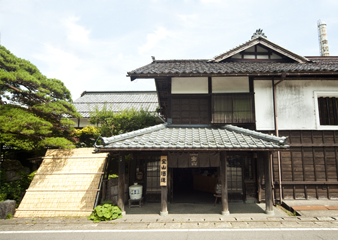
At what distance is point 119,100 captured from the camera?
87.6 feet

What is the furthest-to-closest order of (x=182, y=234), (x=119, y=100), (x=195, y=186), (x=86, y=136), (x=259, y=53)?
(x=119, y=100)
(x=86, y=136)
(x=195, y=186)
(x=259, y=53)
(x=182, y=234)

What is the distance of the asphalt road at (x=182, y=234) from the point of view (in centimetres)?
646

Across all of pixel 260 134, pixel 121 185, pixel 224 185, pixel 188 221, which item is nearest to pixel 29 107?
pixel 121 185

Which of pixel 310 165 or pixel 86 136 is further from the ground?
pixel 86 136

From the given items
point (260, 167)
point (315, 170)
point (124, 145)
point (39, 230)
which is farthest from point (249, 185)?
point (39, 230)

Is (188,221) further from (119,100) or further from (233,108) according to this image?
(119,100)

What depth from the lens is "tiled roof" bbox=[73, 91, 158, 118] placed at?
2478 centimetres

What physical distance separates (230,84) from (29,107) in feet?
38.1

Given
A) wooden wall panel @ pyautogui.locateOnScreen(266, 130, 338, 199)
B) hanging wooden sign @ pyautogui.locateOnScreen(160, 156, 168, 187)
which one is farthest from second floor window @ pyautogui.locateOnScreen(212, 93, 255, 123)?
hanging wooden sign @ pyautogui.locateOnScreen(160, 156, 168, 187)

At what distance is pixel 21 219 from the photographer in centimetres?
842

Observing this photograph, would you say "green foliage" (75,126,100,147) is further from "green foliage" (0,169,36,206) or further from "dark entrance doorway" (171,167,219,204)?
"dark entrance doorway" (171,167,219,204)

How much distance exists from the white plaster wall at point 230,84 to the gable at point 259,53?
2.53 metres

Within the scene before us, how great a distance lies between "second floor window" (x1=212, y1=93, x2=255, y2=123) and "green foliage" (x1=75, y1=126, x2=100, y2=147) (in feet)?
29.8

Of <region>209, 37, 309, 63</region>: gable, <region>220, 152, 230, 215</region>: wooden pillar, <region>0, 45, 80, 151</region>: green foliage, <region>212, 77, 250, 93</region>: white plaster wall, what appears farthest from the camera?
<region>209, 37, 309, 63</region>: gable
